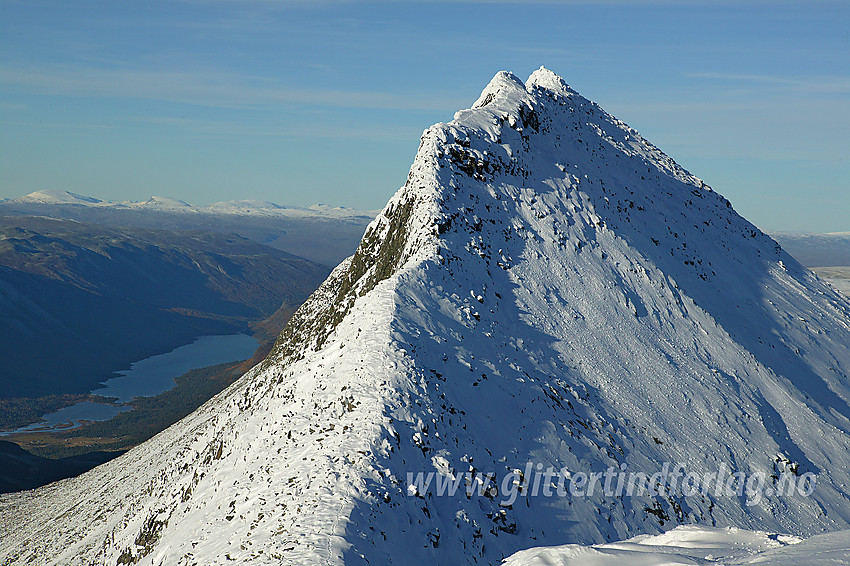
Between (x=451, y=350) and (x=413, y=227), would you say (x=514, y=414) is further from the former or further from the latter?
(x=413, y=227)

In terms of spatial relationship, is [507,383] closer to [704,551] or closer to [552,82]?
[704,551]

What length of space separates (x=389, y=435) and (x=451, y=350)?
21.5ft

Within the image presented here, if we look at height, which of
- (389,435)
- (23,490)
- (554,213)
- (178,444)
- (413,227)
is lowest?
(23,490)

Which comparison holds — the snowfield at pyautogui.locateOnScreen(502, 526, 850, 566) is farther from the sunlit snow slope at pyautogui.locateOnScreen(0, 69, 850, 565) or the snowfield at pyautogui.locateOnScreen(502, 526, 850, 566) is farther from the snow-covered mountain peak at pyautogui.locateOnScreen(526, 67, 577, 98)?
the snow-covered mountain peak at pyautogui.locateOnScreen(526, 67, 577, 98)

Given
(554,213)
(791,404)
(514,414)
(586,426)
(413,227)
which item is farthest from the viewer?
(554,213)

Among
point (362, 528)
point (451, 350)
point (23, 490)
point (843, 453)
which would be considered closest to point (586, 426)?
point (451, 350)

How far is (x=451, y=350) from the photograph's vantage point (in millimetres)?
25406

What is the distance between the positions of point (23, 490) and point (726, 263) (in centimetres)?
9486

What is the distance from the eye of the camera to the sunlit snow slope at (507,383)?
752 inches

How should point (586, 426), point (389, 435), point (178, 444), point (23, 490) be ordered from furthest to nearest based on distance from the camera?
point (23, 490), point (178, 444), point (586, 426), point (389, 435)

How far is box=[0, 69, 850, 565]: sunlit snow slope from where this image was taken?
62.7ft

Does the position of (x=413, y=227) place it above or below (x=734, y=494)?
above

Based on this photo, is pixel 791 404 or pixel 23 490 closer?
pixel 791 404

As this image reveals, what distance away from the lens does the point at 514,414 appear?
2430 cm
